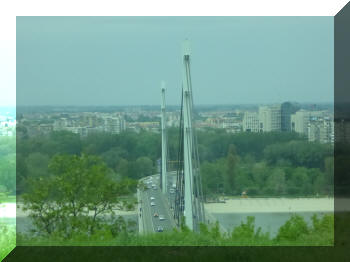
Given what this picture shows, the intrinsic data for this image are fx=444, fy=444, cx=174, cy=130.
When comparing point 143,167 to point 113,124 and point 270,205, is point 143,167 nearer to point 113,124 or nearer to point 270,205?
point 113,124

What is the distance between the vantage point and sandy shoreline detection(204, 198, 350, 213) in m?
5.55

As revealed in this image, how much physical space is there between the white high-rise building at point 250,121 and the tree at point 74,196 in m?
1.78

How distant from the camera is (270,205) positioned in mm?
5922

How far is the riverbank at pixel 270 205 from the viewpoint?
5.55 meters

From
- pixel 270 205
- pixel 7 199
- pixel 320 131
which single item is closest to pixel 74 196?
pixel 7 199

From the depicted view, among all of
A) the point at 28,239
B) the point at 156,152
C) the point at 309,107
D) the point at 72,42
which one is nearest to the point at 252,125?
the point at 309,107

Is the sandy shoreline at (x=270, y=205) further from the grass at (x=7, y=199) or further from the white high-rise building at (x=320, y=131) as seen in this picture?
the grass at (x=7, y=199)

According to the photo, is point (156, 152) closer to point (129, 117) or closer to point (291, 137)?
point (129, 117)

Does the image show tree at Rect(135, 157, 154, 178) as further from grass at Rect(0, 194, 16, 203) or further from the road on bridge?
grass at Rect(0, 194, 16, 203)

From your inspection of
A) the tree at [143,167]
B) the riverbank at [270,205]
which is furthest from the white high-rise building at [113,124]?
the riverbank at [270,205]

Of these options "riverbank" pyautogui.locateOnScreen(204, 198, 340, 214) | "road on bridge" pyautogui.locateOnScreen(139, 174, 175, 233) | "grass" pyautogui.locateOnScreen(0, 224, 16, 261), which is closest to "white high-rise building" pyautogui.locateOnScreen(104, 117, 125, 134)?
"road on bridge" pyautogui.locateOnScreen(139, 174, 175, 233)

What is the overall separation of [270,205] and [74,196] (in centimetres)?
279

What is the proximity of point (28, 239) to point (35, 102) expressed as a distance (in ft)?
6.46
